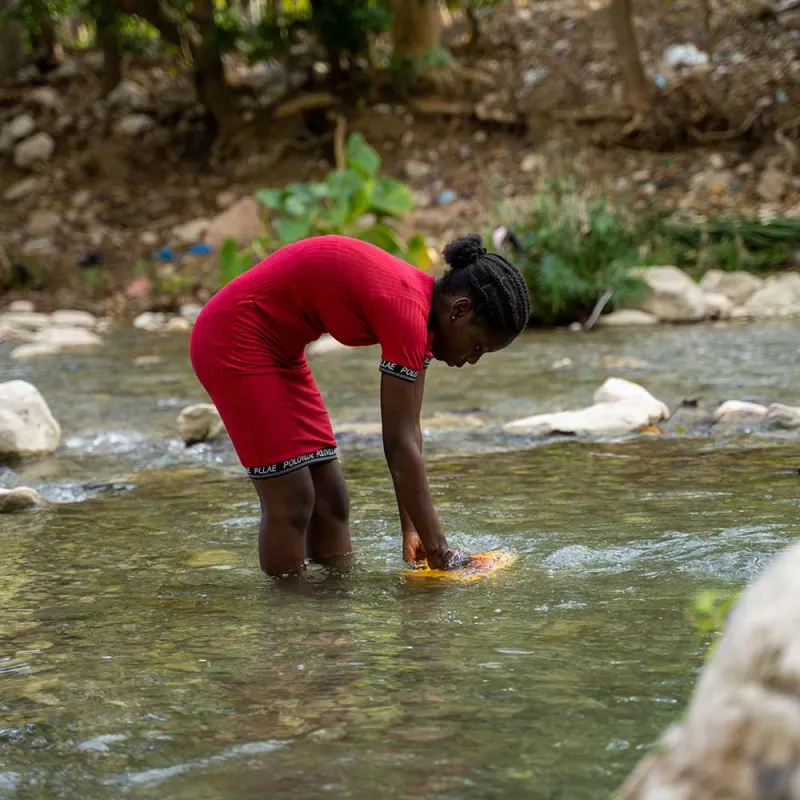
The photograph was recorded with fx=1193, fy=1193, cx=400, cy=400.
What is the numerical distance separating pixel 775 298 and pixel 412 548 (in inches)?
Result: 286

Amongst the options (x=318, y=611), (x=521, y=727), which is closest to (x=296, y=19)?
(x=318, y=611)

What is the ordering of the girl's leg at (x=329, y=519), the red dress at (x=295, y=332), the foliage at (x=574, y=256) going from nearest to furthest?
1. the red dress at (x=295, y=332)
2. the girl's leg at (x=329, y=519)
3. the foliage at (x=574, y=256)

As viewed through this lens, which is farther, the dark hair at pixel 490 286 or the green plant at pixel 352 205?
the green plant at pixel 352 205

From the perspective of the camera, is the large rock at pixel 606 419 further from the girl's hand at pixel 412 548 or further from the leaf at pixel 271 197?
the leaf at pixel 271 197

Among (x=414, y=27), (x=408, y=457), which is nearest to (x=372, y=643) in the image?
(x=408, y=457)

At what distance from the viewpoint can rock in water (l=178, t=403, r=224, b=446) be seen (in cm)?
586

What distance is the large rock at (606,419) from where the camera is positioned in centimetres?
557

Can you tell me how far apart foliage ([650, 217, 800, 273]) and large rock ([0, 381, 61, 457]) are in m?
6.28

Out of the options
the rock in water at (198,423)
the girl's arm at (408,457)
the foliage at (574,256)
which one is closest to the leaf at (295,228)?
the foliage at (574,256)

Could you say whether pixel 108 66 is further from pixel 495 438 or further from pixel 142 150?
pixel 495 438

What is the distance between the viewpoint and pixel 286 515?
3.45 meters

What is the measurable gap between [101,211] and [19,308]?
2.59 metres

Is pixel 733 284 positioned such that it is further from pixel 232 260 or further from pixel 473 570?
pixel 473 570

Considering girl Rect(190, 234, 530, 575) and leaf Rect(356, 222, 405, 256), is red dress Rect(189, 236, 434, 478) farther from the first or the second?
leaf Rect(356, 222, 405, 256)
